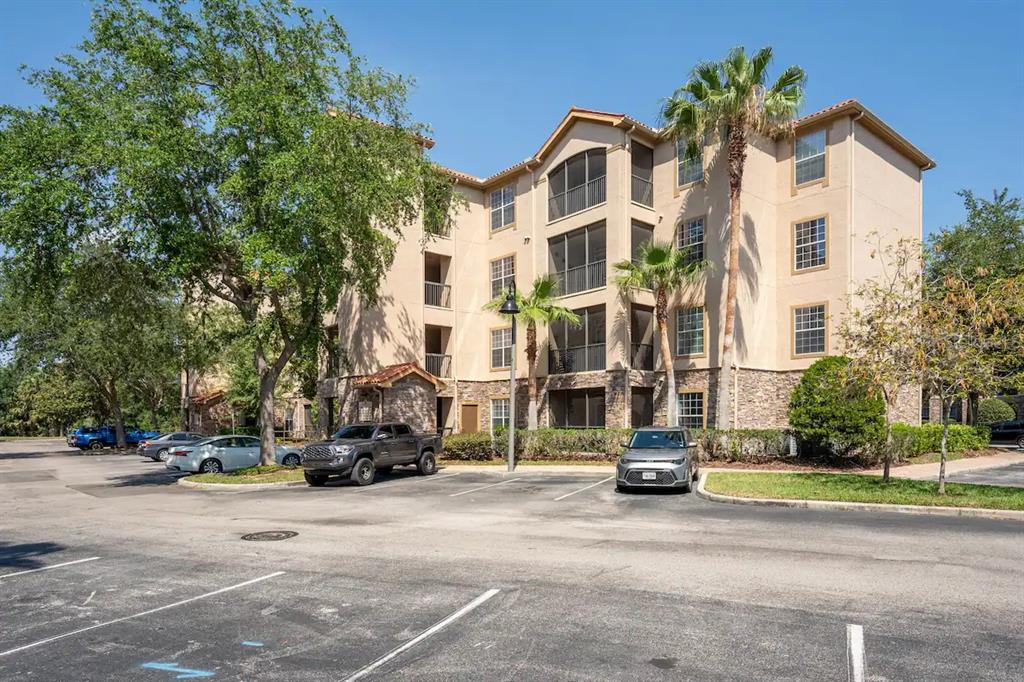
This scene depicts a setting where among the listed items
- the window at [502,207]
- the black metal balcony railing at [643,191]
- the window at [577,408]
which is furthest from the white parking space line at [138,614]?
the window at [502,207]

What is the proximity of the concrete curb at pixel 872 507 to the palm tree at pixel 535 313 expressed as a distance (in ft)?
42.5

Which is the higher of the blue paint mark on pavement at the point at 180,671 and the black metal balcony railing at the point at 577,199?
the black metal balcony railing at the point at 577,199

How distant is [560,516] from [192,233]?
45.0 ft

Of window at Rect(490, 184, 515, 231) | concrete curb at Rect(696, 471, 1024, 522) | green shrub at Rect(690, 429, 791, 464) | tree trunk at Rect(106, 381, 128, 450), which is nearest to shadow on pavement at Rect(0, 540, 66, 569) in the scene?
concrete curb at Rect(696, 471, 1024, 522)

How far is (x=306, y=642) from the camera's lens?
5.92 metres

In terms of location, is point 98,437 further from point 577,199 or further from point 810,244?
point 810,244

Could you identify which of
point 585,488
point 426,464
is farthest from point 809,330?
point 426,464

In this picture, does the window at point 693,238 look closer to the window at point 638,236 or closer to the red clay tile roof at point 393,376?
the window at point 638,236

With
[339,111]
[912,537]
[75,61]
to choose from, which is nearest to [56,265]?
[75,61]

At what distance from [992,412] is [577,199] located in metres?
29.0

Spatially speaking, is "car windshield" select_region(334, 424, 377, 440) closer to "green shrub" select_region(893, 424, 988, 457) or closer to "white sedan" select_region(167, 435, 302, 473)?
"white sedan" select_region(167, 435, 302, 473)

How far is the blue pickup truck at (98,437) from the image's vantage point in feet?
152

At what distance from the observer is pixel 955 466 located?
23.1 m

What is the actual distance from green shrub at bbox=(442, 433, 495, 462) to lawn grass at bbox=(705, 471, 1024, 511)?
9.50 m
